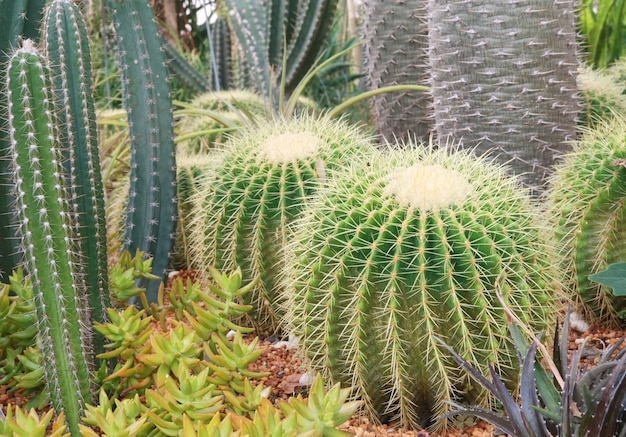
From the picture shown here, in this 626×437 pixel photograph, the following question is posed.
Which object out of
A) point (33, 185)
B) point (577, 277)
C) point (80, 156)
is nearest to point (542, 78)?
point (577, 277)

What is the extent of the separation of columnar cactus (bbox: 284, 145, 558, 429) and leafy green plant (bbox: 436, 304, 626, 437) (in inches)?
5.5

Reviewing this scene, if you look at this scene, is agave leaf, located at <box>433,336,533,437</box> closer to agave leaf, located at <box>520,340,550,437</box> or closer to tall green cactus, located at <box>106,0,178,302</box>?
agave leaf, located at <box>520,340,550,437</box>

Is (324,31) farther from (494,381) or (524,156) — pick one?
(494,381)

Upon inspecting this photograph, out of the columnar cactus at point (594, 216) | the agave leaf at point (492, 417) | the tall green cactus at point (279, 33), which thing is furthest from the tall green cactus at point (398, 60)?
the agave leaf at point (492, 417)

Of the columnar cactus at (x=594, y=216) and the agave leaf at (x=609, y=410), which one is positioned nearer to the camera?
the agave leaf at (x=609, y=410)

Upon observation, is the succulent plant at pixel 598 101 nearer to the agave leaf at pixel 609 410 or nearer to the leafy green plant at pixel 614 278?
the leafy green plant at pixel 614 278

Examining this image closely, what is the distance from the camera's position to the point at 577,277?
2.24 meters

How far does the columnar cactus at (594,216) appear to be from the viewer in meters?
2.09

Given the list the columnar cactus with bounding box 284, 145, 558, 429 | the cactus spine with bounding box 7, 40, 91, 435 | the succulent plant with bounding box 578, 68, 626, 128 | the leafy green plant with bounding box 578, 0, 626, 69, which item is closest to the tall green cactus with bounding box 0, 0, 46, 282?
the cactus spine with bounding box 7, 40, 91, 435

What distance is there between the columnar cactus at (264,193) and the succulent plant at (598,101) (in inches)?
42.7

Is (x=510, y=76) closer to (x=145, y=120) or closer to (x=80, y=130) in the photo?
(x=145, y=120)

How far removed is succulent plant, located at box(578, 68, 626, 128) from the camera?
2.93 meters

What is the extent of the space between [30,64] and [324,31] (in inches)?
113

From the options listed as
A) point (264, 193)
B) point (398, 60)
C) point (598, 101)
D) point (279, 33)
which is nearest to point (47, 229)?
point (264, 193)
